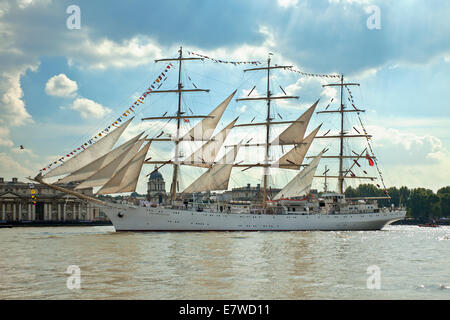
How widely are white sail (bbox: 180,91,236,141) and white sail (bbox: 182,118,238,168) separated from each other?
3.45 feet

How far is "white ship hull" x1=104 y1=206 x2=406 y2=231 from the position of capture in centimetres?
6234

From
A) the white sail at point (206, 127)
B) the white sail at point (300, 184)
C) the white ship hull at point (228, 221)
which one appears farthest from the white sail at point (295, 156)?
the white sail at point (206, 127)

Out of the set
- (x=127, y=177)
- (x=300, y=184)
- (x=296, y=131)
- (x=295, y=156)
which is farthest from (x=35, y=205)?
(x=127, y=177)

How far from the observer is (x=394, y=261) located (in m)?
31.0

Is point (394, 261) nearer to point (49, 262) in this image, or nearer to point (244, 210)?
point (49, 262)

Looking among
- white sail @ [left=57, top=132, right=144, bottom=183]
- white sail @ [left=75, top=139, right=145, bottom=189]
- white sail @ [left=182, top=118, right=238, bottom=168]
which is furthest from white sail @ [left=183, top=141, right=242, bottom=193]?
white sail @ [left=57, top=132, right=144, bottom=183]

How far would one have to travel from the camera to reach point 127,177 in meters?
59.5

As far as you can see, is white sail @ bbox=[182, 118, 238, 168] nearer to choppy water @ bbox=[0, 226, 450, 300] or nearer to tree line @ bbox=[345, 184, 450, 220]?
choppy water @ bbox=[0, 226, 450, 300]

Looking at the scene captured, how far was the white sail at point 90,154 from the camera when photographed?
173 feet

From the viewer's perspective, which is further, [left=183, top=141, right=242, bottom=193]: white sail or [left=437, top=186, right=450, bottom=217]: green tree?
[left=437, top=186, right=450, bottom=217]: green tree

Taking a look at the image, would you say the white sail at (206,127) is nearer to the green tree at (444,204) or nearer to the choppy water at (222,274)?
the choppy water at (222,274)

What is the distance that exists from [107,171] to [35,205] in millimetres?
99932
